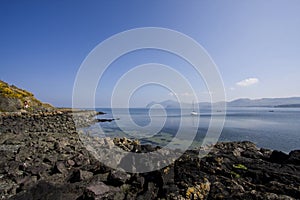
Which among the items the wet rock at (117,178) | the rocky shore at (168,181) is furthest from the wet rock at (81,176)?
the wet rock at (117,178)

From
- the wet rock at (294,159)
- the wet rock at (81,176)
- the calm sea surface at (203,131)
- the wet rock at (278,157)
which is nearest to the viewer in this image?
the wet rock at (81,176)

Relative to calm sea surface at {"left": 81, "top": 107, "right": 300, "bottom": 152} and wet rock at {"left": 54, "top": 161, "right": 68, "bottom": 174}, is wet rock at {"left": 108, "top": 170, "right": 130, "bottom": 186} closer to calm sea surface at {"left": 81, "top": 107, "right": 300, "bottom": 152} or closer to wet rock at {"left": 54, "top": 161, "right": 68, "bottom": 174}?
wet rock at {"left": 54, "top": 161, "right": 68, "bottom": 174}

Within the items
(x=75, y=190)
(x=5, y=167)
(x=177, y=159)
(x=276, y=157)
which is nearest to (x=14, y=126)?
(x=5, y=167)

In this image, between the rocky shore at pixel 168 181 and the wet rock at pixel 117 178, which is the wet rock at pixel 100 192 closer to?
the rocky shore at pixel 168 181

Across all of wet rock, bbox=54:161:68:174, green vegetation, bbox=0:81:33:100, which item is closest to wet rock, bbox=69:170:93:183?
wet rock, bbox=54:161:68:174

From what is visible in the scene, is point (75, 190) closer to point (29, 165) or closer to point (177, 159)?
point (177, 159)

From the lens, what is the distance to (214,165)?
597 centimetres

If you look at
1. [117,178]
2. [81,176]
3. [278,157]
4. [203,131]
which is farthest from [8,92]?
[278,157]

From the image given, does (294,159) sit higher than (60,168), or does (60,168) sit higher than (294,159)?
(294,159)

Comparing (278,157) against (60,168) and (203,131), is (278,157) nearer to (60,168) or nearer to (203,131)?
(60,168)

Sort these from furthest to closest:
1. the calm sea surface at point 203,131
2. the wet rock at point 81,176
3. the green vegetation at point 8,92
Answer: the green vegetation at point 8,92 → the calm sea surface at point 203,131 → the wet rock at point 81,176

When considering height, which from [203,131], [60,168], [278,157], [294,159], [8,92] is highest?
[8,92]

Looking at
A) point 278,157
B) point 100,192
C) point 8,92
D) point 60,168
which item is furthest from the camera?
point 8,92

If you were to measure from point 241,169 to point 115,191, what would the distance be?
12.7 ft
